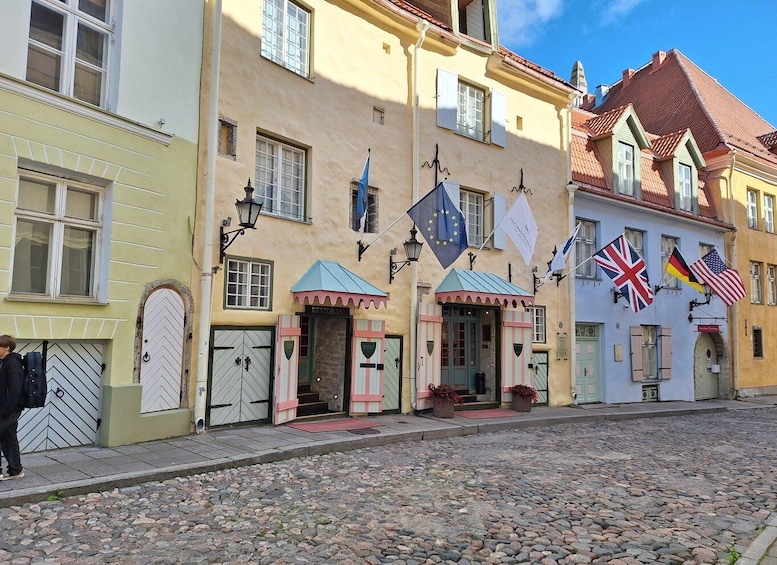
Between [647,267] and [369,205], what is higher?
[369,205]

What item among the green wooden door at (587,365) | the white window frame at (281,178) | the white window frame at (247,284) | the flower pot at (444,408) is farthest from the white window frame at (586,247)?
the white window frame at (247,284)

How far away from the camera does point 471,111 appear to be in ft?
50.8

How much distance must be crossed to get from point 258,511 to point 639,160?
17.3 meters

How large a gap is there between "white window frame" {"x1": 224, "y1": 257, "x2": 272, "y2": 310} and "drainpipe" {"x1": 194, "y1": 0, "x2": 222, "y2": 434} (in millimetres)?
483

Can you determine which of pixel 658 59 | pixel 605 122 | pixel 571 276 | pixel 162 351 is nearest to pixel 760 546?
pixel 162 351

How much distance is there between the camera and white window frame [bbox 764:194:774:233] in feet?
77.7

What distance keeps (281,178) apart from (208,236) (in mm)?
2242

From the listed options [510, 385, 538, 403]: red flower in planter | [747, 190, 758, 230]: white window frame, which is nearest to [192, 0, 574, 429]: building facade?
[510, 385, 538, 403]: red flower in planter

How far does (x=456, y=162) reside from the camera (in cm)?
1472

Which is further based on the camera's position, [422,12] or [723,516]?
[422,12]

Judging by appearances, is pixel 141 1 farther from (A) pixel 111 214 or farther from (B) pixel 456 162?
(B) pixel 456 162

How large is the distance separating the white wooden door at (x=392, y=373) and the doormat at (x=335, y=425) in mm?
1056

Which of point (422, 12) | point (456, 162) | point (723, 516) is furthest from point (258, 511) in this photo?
point (422, 12)

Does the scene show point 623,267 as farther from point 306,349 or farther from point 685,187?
point 685,187
